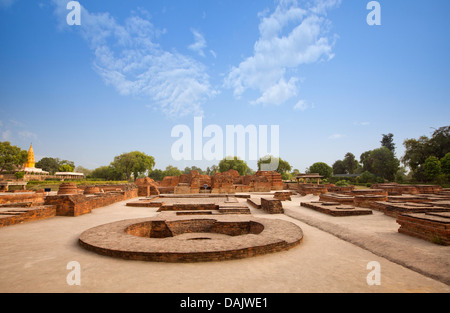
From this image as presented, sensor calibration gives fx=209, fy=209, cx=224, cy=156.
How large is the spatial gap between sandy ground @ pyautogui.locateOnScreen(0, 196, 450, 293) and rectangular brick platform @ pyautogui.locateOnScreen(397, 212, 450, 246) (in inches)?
8.9

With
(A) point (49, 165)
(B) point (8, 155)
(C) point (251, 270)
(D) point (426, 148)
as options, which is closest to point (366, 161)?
(D) point (426, 148)

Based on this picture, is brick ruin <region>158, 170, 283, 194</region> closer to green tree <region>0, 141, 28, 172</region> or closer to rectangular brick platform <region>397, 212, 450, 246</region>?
rectangular brick platform <region>397, 212, 450, 246</region>

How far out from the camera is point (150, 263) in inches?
→ 119

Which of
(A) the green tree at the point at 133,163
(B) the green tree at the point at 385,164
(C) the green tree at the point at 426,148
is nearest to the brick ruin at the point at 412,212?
(C) the green tree at the point at 426,148

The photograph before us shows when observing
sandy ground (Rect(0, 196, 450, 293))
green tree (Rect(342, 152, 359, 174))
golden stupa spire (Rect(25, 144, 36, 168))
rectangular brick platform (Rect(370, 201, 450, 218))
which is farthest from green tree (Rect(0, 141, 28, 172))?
green tree (Rect(342, 152, 359, 174))

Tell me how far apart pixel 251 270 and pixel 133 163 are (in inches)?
1794

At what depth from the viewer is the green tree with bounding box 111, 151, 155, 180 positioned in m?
43.8

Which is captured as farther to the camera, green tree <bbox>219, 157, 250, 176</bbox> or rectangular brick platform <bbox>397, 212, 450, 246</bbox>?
green tree <bbox>219, 157, 250, 176</bbox>

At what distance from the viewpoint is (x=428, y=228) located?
13.6ft

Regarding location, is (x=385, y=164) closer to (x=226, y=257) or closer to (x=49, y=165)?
(x=226, y=257)
